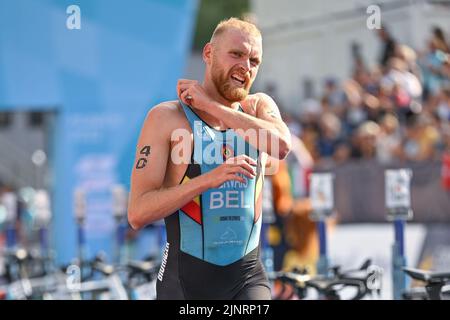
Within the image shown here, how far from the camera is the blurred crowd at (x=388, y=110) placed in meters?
11.6

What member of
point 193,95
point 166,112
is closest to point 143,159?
point 166,112

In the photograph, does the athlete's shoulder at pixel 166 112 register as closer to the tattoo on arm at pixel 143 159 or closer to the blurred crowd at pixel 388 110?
the tattoo on arm at pixel 143 159

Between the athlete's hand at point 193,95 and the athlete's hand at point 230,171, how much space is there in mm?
267

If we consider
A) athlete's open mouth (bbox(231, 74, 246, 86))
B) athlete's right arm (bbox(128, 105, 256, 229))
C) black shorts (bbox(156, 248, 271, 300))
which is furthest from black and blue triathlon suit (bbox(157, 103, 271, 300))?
athlete's open mouth (bbox(231, 74, 246, 86))

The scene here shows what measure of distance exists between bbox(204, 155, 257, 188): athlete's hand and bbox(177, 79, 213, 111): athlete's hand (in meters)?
0.27

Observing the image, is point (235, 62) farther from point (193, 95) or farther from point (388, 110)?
point (388, 110)

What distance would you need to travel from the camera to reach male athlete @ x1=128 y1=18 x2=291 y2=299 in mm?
4016

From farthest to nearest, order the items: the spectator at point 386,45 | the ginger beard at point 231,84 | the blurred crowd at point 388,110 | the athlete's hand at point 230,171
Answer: the spectator at point 386,45
the blurred crowd at point 388,110
the ginger beard at point 231,84
the athlete's hand at point 230,171

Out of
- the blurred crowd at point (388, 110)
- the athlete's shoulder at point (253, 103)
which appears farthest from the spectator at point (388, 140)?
the athlete's shoulder at point (253, 103)

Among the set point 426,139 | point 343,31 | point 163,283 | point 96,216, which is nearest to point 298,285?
point 163,283

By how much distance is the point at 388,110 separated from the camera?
1228 centimetres

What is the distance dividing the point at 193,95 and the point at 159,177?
14.5 inches

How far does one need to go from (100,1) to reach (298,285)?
23.4ft
